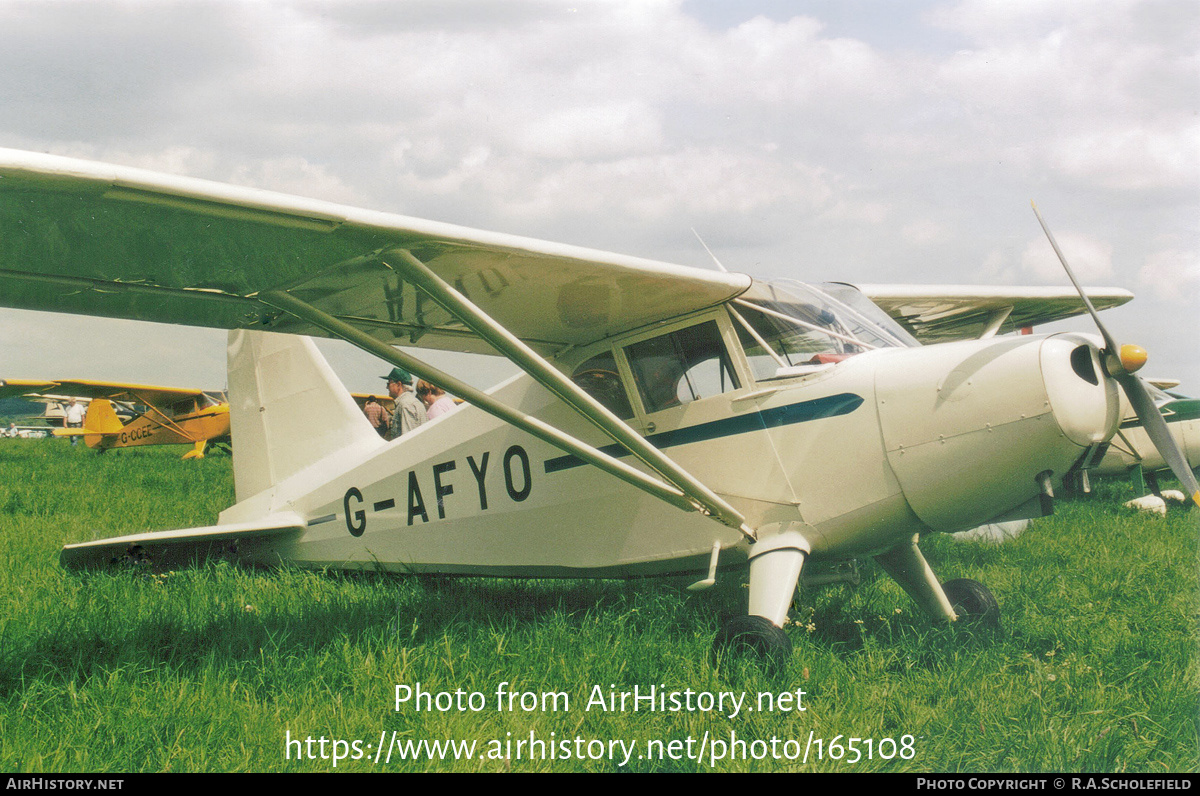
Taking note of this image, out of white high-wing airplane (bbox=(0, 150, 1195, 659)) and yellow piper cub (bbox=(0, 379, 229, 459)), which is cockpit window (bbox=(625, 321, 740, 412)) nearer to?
white high-wing airplane (bbox=(0, 150, 1195, 659))

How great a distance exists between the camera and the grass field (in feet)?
8.44

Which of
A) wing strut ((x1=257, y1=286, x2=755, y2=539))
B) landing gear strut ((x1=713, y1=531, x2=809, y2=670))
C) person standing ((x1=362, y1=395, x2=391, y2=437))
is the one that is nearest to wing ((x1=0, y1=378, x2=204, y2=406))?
person standing ((x1=362, y1=395, x2=391, y2=437))

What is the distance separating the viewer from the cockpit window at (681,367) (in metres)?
3.92

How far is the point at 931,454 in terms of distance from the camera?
334 cm

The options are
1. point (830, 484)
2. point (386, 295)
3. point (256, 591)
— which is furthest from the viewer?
point (256, 591)

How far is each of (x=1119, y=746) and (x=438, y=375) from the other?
10.1ft

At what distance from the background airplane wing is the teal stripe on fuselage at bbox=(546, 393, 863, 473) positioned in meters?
0.64

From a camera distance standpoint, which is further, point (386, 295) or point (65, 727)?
point (386, 295)

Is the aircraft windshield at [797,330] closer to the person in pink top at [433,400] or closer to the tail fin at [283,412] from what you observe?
the tail fin at [283,412]

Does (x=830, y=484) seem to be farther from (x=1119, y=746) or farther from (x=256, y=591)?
(x=256, y=591)

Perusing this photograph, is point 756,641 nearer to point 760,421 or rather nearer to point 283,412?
point 760,421

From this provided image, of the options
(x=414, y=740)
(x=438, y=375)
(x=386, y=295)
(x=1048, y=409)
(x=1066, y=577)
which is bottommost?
(x=1066, y=577)

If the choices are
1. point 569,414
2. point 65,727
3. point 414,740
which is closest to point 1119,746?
point 414,740

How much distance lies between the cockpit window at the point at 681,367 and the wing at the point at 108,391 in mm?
18865
